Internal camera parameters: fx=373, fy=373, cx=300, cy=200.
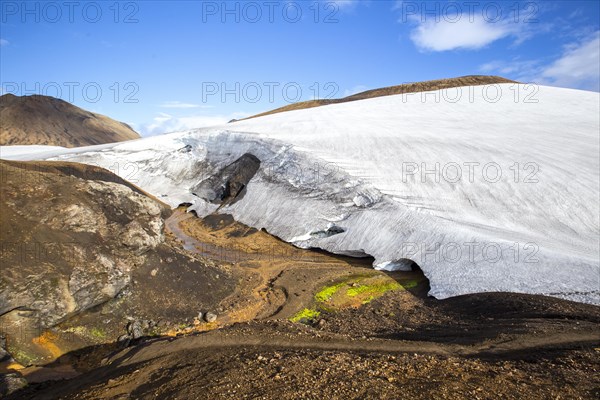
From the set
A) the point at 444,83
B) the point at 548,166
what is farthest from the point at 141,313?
the point at 444,83

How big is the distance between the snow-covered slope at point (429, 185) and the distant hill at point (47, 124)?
63985mm

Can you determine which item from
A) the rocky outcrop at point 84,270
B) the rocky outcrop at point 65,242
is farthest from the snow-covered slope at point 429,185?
the rocky outcrop at point 65,242

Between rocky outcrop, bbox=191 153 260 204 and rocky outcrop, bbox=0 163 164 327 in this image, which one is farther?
rocky outcrop, bbox=191 153 260 204

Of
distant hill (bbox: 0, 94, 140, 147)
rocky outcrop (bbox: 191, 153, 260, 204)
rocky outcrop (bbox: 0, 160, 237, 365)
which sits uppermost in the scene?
distant hill (bbox: 0, 94, 140, 147)

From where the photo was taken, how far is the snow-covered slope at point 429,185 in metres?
14.9

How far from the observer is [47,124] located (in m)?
90.1

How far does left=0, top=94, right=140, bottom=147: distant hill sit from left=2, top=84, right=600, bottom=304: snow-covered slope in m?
64.0

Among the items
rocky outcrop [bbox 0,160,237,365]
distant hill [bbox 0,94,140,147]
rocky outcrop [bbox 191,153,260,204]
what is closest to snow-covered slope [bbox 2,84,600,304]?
rocky outcrop [bbox 191,153,260,204]

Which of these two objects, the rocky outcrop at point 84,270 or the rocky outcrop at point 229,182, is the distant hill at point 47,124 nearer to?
the rocky outcrop at point 229,182

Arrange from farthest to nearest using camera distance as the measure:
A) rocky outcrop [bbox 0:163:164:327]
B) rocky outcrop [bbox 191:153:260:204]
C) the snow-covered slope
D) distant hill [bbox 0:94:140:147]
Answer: distant hill [bbox 0:94:140:147] < rocky outcrop [bbox 191:153:260:204] < the snow-covered slope < rocky outcrop [bbox 0:163:164:327]

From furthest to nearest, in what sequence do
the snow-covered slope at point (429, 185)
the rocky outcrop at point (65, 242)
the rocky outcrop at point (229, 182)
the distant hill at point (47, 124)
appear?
the distant hill at point (47, 124)
the rocky outcrop at point (229, 182)
the snow-covered slope at point (429, 185)
the rocky outcrop at point (65, 242)

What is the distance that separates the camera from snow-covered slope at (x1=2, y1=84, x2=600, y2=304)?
14898mm

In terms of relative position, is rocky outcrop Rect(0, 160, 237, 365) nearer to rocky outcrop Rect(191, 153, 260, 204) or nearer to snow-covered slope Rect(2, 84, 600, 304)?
snow-covered slope Rect(2, 84, 600, 304)

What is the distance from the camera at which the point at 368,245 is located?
18.4 meters
